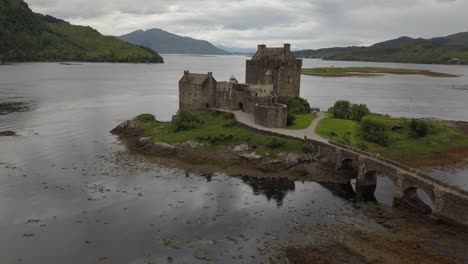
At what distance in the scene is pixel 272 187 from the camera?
48688 mm

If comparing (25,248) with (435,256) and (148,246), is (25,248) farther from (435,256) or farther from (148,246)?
(435,256)

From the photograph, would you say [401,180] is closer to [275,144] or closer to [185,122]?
[275,144]

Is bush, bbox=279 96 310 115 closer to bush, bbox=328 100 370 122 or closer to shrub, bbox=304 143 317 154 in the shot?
bush, bbox=328 100 370 122

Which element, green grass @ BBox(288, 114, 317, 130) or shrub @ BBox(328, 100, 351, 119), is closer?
green grass @ BBox(288, 114, 317, 130)

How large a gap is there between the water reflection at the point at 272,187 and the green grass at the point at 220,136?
559cm

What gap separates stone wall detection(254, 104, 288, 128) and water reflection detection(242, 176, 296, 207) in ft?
47.0

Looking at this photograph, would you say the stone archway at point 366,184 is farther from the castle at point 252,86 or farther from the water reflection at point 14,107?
the water reflection at point 14,107

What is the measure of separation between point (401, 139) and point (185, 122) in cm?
3333

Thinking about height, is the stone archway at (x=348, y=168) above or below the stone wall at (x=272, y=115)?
below

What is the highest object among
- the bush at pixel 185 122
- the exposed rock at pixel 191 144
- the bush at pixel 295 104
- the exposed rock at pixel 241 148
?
the bush at pixel 295 104

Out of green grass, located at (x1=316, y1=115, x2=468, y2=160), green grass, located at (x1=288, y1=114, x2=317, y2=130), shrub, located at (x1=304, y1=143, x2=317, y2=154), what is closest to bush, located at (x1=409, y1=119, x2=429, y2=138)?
green grass, located at (x1=316, y1=115, x2=468, y2=160)

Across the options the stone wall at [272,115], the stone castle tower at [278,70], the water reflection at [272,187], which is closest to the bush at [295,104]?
the stone castle tower at [278,70]

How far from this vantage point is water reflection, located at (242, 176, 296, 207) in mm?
45875

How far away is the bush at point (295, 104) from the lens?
7545 centimetres
